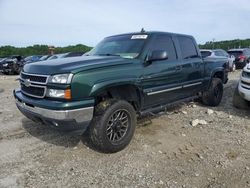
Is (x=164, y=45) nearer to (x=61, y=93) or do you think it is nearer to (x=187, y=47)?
(x=187, y=47)

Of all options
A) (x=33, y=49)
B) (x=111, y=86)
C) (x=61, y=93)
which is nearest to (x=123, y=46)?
(x=111, y=86)

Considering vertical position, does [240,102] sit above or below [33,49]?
above

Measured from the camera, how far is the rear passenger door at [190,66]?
6.80 meters

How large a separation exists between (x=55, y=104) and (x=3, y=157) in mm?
1288

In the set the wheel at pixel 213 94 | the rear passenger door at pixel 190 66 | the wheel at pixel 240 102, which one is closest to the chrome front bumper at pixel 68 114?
the rear passenger door at pixel 190 66

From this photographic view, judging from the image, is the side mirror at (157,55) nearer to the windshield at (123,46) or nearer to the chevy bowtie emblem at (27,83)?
the windshield at (123,46)

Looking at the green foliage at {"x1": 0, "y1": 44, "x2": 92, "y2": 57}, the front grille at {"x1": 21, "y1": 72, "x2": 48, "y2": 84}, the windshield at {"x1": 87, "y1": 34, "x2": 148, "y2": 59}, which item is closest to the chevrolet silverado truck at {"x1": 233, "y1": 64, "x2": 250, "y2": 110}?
the windshield at {"x1": 87, "y1": 34, "x2": 148, "y2": 59}

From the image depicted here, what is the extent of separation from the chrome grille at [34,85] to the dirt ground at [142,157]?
37.1 inches

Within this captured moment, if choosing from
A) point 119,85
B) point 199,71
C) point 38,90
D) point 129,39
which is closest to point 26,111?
point 38,90

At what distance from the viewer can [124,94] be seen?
5.43 metres

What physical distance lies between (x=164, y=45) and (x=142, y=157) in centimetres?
240

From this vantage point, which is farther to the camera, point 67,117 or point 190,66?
point 190,66

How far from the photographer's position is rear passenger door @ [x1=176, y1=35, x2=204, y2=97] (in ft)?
22.3

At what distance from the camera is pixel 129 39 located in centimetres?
616
